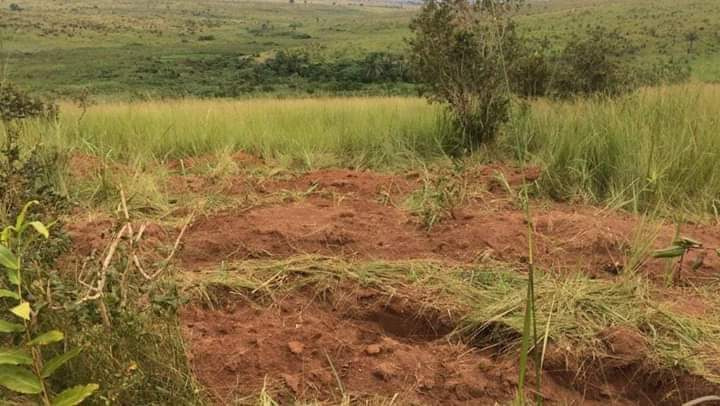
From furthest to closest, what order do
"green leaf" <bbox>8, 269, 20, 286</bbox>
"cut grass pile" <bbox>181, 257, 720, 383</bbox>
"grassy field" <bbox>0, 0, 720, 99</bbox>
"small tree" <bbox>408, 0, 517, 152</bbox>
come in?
1. "grassy field" <bbox>0, 0, 720, 99</bbox>
2. "small tree" <bbox>408, 0, 517, 152</bbox>
3. "cut grass pile" <bbox>181, 257, 720, 383</bbox>
4. "green leaf" <bbox>8, 269, 20, 286</bbox>

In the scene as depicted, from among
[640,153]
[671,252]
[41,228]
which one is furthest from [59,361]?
[640,153]

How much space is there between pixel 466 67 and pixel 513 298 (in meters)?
3.40

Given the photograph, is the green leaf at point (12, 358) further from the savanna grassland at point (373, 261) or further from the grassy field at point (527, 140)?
the grassy field at point (527, 140)

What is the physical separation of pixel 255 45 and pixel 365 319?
46.0 meters

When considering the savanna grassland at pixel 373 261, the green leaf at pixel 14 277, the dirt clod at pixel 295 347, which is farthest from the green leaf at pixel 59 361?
the dirt clod at pixel 295 347

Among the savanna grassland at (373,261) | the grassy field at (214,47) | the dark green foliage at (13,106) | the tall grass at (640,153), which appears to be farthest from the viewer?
the grassy field at (214,47)

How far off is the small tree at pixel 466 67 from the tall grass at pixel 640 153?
0.55 metres

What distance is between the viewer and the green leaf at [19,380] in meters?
1.49

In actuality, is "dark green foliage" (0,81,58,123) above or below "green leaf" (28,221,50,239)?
below

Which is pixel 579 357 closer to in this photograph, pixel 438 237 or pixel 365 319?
pixel 365 319

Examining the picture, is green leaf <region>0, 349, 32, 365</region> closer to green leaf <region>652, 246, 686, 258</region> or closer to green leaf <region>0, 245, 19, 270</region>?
green leaf <region>0, 245, 19, 270</region>

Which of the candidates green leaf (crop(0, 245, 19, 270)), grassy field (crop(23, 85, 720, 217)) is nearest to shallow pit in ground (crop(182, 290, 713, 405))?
green leaf (crop(0, 245, 19, 270))

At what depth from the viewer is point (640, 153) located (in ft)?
12.7

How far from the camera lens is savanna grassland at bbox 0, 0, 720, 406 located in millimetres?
1842
